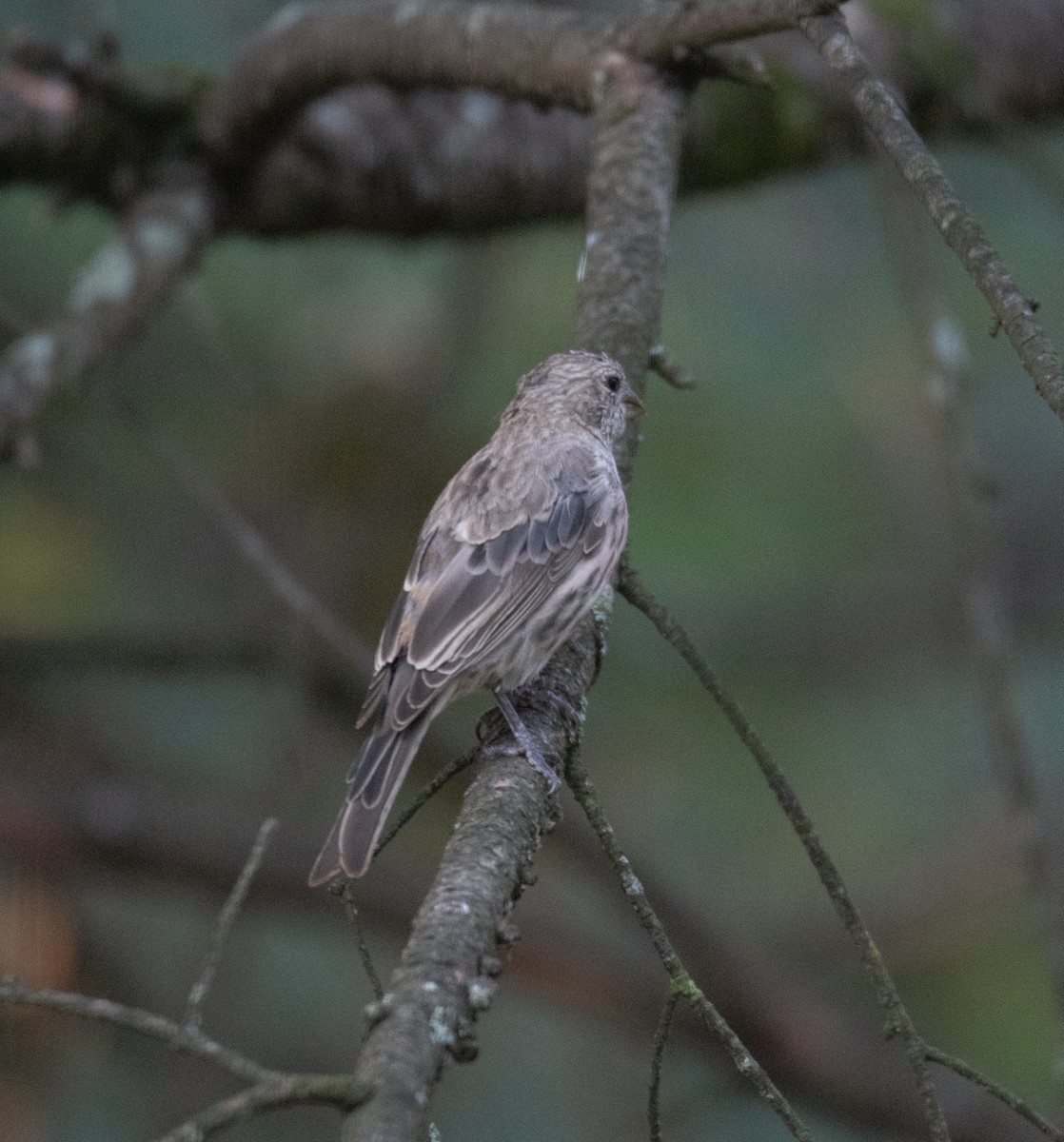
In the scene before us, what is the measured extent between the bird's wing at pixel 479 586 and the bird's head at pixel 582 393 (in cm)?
15

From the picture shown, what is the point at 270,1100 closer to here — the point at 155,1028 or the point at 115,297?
the point at 155,1028

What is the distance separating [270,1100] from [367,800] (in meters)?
1.56

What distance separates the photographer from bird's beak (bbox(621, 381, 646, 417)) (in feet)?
13.0

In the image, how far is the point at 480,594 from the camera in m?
4.09

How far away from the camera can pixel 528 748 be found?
309 cm

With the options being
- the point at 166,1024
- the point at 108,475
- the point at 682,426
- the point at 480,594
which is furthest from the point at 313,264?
the point at 166,1024

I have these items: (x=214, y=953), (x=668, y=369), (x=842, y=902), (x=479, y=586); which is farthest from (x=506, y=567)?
(x=214, y=953)

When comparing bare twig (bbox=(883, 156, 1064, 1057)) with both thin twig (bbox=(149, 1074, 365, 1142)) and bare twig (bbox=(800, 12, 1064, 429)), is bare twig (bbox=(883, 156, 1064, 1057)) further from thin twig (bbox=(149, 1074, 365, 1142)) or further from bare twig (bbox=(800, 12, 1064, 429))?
thin twig (bbox=(149, 1074, 365, 1142))

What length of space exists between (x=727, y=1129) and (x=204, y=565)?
3718 mm

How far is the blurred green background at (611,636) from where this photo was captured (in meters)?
6.50

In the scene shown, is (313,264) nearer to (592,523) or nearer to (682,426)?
(682,426)

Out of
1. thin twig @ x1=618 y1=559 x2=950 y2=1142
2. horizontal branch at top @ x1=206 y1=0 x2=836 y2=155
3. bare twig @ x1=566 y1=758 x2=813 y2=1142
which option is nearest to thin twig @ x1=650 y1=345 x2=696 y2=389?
horizontal branch at top @ x1=206 y1=0 x2=836 y2=155

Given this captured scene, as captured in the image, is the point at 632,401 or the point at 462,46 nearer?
the point at 632,401

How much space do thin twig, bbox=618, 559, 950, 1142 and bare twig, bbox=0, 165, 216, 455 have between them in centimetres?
235
